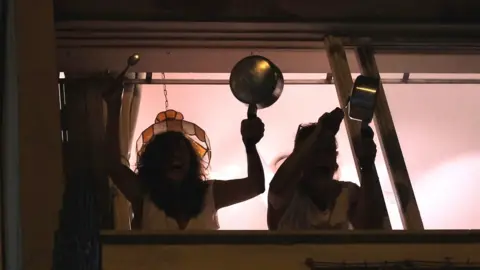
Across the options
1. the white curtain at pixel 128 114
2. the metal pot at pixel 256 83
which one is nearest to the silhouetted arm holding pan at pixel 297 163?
the metal pot at pixel 256 83

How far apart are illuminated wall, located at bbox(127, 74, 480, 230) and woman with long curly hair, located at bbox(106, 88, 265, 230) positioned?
245 mm

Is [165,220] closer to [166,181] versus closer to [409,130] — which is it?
[166,181]

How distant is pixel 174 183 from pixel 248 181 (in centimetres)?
13

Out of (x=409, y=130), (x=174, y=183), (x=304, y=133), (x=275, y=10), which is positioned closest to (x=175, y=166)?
(x=174, y=183)

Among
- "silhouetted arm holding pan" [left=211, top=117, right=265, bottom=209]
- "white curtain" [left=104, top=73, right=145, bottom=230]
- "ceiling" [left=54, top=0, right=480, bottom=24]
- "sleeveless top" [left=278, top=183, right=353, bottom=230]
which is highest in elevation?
"ceiling" [left=54, top=0, right=480, bottom=24]

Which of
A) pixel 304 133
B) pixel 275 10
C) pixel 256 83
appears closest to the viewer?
pixel 256 83

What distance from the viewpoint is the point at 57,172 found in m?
1.25

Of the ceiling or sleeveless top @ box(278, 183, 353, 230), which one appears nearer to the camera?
sleeveless top @ box(278, 183, 353, 230)

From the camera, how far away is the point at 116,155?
1418 mm

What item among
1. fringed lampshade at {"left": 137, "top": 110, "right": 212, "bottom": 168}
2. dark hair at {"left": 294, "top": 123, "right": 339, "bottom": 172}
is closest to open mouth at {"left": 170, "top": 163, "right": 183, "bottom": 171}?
fringed lampshade at {"left": 137, "top": 110, "right": 212, "bottom": 168}

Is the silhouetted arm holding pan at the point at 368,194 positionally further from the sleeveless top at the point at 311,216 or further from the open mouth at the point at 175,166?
the open mouth at the point at 175,166

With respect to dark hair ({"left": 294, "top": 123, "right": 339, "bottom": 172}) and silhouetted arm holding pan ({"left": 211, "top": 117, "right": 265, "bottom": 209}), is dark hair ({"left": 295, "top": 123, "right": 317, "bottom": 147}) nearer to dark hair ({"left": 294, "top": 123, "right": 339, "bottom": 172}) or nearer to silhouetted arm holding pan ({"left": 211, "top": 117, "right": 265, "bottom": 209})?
dark hair ({"left": 294, "top": 123, "right": 339, "bottom": 172})

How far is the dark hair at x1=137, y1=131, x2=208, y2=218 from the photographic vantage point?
144 cm

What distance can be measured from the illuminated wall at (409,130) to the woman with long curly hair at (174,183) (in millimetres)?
245
